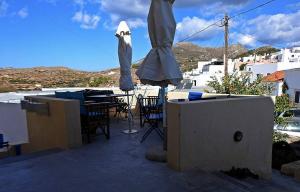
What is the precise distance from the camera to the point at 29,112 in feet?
23.4

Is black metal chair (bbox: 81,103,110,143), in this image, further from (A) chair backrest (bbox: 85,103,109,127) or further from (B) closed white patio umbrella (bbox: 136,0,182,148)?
(B) closed white patio umbrella (bbox: 136,0,182,148)

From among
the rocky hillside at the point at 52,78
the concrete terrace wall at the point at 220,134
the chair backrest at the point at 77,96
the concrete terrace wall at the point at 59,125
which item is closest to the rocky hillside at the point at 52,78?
the rocky hillside at the point at 52,78

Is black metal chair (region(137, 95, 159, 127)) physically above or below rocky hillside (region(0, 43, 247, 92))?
below

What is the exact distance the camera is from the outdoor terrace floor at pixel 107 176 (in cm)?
412

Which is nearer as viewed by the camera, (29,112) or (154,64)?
(154,64)

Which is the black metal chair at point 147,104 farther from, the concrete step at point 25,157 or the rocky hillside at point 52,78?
the rocky hillside at point 52,78

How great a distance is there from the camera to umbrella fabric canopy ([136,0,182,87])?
4891 mm

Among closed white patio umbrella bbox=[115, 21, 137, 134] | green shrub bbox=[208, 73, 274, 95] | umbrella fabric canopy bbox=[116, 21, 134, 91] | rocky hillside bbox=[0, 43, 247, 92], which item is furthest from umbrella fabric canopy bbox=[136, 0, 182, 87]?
rocky hillside bbox=[0, 43, 247, 92]

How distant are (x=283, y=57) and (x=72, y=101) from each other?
5186 centimetres

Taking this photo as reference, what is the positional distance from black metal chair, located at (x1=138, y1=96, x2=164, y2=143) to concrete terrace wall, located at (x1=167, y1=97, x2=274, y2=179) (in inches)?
74.5

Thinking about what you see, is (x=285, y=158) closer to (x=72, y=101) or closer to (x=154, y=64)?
(x=154, y=64)

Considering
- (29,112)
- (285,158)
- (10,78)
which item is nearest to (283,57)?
(10,78)

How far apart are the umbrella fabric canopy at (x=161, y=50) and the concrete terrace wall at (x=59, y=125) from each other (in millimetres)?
1618

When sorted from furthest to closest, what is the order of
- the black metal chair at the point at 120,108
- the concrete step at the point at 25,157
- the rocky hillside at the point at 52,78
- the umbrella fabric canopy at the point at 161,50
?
the rocky hillside at the point at 52,78 < the black metal chair at the point at 120,108 < the concrete step at the point at 25,157 < the umbrella fabric canopy at the point at 161,50
